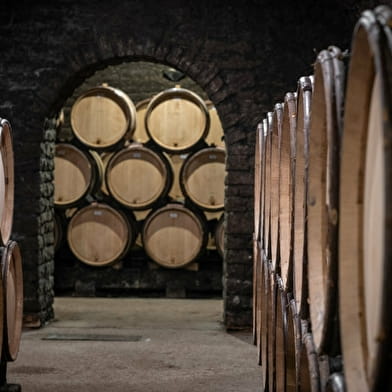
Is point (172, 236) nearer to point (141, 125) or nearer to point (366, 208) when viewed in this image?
point (141, 125)

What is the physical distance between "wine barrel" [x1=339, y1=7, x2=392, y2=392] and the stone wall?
5931 millimetres

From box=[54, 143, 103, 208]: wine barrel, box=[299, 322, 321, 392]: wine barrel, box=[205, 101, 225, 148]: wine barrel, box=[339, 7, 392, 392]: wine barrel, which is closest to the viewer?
box=[339, 7, 392, 392]: wine barrel

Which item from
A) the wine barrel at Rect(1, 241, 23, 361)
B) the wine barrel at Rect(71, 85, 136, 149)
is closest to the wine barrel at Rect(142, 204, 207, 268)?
the wine barrel at Rect(71, 85, 136, 149)

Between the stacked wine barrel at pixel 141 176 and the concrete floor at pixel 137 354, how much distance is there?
3.05ft

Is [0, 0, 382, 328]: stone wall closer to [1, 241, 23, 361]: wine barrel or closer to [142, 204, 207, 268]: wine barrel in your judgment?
[142, 204, 207, 268]: wine barrel

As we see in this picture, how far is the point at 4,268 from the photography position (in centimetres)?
395

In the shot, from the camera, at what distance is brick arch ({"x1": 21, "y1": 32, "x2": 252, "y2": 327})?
741 cm

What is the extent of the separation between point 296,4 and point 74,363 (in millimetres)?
3805

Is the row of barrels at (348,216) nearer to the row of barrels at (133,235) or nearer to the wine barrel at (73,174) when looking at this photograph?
the row of barrels at (133,235)

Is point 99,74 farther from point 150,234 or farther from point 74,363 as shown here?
point 74,363

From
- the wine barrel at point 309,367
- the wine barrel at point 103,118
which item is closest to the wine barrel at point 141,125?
the wine barrel at point 103,118

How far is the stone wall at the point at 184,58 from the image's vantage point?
7414mm

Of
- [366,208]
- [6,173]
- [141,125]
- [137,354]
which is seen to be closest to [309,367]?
[366,208]

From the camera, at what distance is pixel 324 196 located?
6.52 feet
